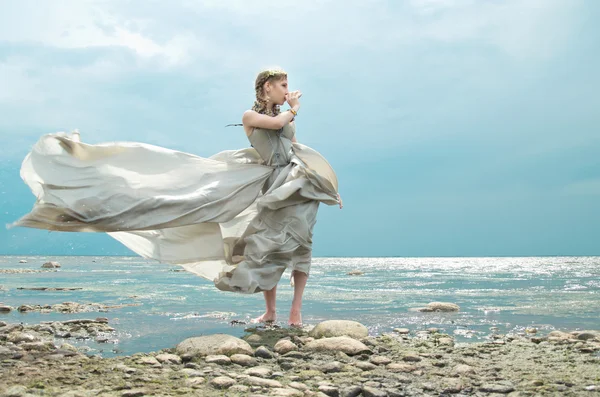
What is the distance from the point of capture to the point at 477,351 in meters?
4.58

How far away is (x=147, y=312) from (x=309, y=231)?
2.66m

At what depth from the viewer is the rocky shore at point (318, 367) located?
3.29 m

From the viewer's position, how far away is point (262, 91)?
6.51 metres

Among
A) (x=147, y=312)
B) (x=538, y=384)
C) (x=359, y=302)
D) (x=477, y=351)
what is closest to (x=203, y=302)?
(x=147, y=312)

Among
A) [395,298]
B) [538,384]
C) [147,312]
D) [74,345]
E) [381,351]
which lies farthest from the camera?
[395,298]

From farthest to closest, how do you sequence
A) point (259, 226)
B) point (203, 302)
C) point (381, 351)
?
point (203, 302), point (259, 226), point (381, 351)

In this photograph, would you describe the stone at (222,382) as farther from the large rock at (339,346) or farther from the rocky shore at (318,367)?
the large rock at (339,346)

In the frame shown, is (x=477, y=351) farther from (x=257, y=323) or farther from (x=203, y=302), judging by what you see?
(x=203, y=302)

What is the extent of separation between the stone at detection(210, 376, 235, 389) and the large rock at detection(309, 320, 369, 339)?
1.85 m

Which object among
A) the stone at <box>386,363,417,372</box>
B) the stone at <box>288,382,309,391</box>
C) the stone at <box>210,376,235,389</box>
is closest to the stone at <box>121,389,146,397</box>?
the stone at <box>210,376,235,389</box>

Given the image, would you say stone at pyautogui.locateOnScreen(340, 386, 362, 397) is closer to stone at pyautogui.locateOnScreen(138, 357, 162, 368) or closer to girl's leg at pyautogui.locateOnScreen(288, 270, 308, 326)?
stone at pyautogui.locateOnScreen(138, 357, 162, 368)

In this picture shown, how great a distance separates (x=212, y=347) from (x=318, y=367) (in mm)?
916

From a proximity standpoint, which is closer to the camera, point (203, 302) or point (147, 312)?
point (147, 312)

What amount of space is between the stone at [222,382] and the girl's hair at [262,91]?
3.67 meters
